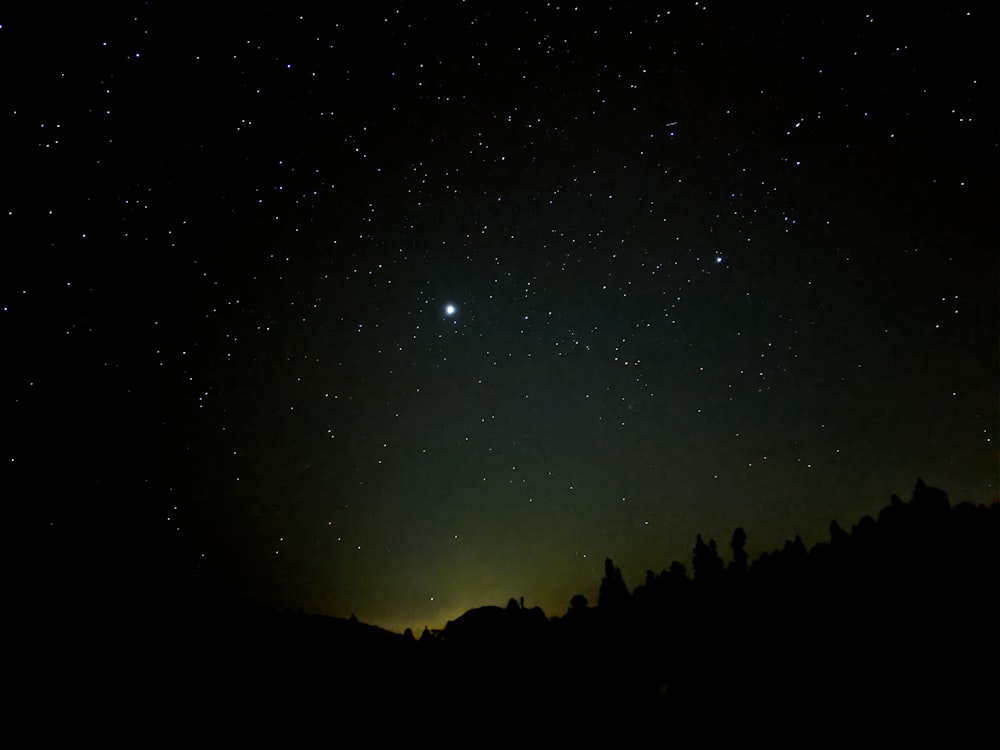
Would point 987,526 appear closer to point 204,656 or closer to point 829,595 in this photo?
point 829,595

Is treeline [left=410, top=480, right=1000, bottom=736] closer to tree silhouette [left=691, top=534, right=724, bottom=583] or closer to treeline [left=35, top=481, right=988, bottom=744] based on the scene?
treeline [left=35, top=481, right=988, bottom=744]

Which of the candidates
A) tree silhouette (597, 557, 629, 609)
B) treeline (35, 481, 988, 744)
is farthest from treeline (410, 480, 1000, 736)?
tree silhouette (597, 557, 629, 609)

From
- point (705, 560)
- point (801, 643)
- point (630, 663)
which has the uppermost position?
point (705, 560)

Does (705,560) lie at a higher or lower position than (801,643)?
higher

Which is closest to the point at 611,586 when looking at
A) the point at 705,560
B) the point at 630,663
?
the point at 705,560

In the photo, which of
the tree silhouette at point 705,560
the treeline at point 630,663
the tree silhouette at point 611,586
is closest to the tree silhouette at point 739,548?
the tree silhouette at point 705,560

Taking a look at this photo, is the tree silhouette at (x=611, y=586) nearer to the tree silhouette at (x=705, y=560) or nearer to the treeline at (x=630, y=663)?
the tree silhouette at (x=705, y=560)

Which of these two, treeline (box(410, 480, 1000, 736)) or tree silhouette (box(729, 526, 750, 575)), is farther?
tree silhouette (box(729, 526, 750, 575))

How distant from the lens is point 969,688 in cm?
1109

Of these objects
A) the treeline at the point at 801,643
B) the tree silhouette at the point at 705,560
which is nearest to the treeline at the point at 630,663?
the treeline at the point at 801,643

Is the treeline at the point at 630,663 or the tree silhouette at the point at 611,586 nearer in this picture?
the treeline at the point at 630,663

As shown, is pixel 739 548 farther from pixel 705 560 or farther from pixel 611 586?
pixel 611 586

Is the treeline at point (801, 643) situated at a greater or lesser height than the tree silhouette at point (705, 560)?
lesser

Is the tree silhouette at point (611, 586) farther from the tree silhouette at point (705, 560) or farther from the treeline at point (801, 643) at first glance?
the treeline at point (801, 643)
